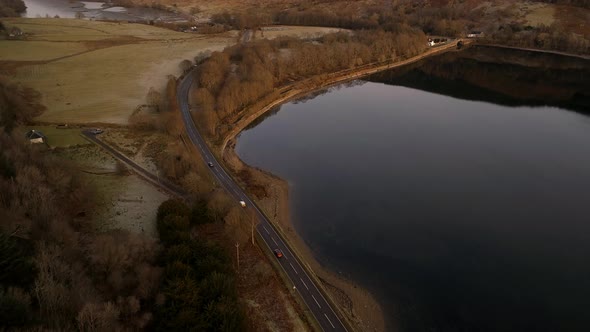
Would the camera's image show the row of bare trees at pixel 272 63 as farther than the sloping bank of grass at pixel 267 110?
Yes

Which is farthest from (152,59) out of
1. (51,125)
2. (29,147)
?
(29,147)

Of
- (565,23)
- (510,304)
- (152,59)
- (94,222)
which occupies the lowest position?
(510,304)

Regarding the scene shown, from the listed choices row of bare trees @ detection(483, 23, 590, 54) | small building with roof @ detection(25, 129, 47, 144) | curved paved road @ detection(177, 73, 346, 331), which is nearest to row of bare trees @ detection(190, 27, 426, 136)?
curved paved road @ detection(177, 73, 346, 331)

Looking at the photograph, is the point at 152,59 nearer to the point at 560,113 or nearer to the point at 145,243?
the point at 145,243

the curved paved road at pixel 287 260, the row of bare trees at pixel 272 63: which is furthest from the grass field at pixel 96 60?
the curved paved road at pixel 287 260

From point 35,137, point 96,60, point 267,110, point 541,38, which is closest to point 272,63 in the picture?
point 267,110

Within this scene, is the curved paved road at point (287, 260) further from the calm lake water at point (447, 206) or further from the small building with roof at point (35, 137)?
the small building with roof at point (35, 137)
